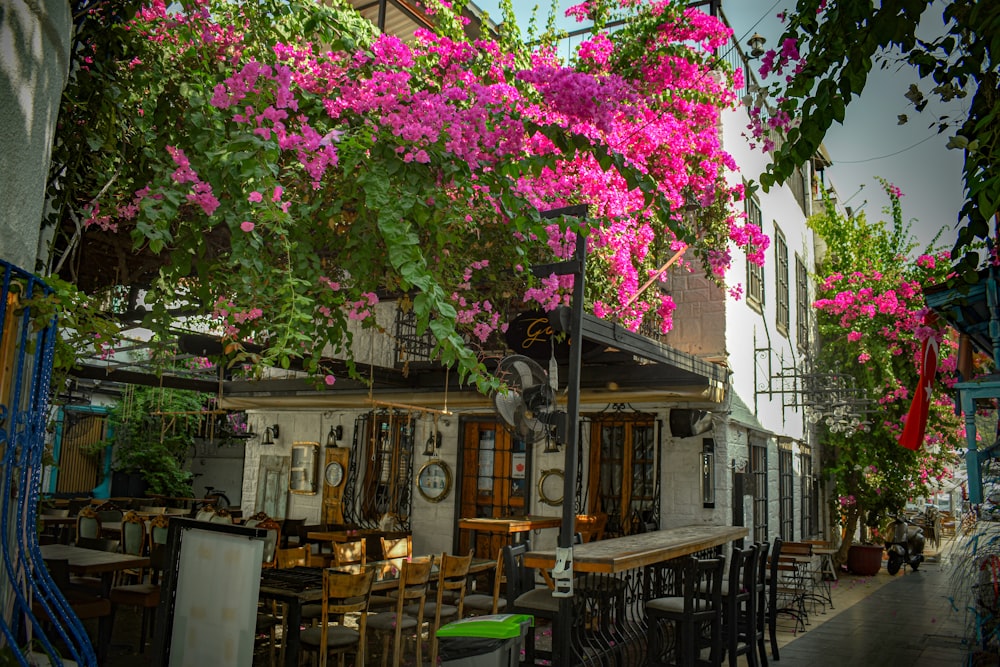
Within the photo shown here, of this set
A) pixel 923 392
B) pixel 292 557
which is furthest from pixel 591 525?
pixel 923 392

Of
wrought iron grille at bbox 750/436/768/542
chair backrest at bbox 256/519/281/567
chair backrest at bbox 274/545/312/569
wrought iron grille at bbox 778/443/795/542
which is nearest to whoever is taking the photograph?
chair backrest at bbox 274/545/312/569

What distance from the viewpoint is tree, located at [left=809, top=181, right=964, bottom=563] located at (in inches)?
543

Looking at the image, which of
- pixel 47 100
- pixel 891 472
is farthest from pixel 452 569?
pixel 891 472

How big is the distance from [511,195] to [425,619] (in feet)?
15.4

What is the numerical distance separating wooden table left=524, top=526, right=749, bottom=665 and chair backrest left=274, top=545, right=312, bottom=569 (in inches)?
91.7

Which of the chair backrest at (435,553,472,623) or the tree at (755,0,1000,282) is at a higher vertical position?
the tree at (755,0,1000,282)

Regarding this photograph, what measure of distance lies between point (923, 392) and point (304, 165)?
4852 millimetres

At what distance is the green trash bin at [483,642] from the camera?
295cm

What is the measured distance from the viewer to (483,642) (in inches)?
118

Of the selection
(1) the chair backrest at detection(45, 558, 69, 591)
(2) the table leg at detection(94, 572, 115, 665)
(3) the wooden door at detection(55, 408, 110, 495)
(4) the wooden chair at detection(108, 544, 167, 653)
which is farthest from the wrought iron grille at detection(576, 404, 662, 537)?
(3) the wooden door at detection(55, 408, 110, 495)

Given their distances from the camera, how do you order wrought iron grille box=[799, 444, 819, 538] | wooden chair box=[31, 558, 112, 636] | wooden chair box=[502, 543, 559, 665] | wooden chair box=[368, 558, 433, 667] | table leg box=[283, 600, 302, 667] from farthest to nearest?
wrought iron grille box=[799, 444, 819, 538] → wooden chair box=[368, 558, 433, 667] → wooden chair box=[31, 558, 112, 636] → wooden chair box=[502, 543, 559, 665] → table leg box=[283, 600, 302, 667]

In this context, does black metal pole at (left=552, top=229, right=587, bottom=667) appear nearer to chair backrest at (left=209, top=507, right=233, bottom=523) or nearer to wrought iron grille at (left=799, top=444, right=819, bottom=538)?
chair backrest at (left=209, top=507, right=233, bottom=523)

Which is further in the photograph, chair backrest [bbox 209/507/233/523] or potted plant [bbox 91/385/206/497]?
potted plant [bbox 91/385/206/497]

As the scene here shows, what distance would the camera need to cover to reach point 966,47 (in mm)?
3264
